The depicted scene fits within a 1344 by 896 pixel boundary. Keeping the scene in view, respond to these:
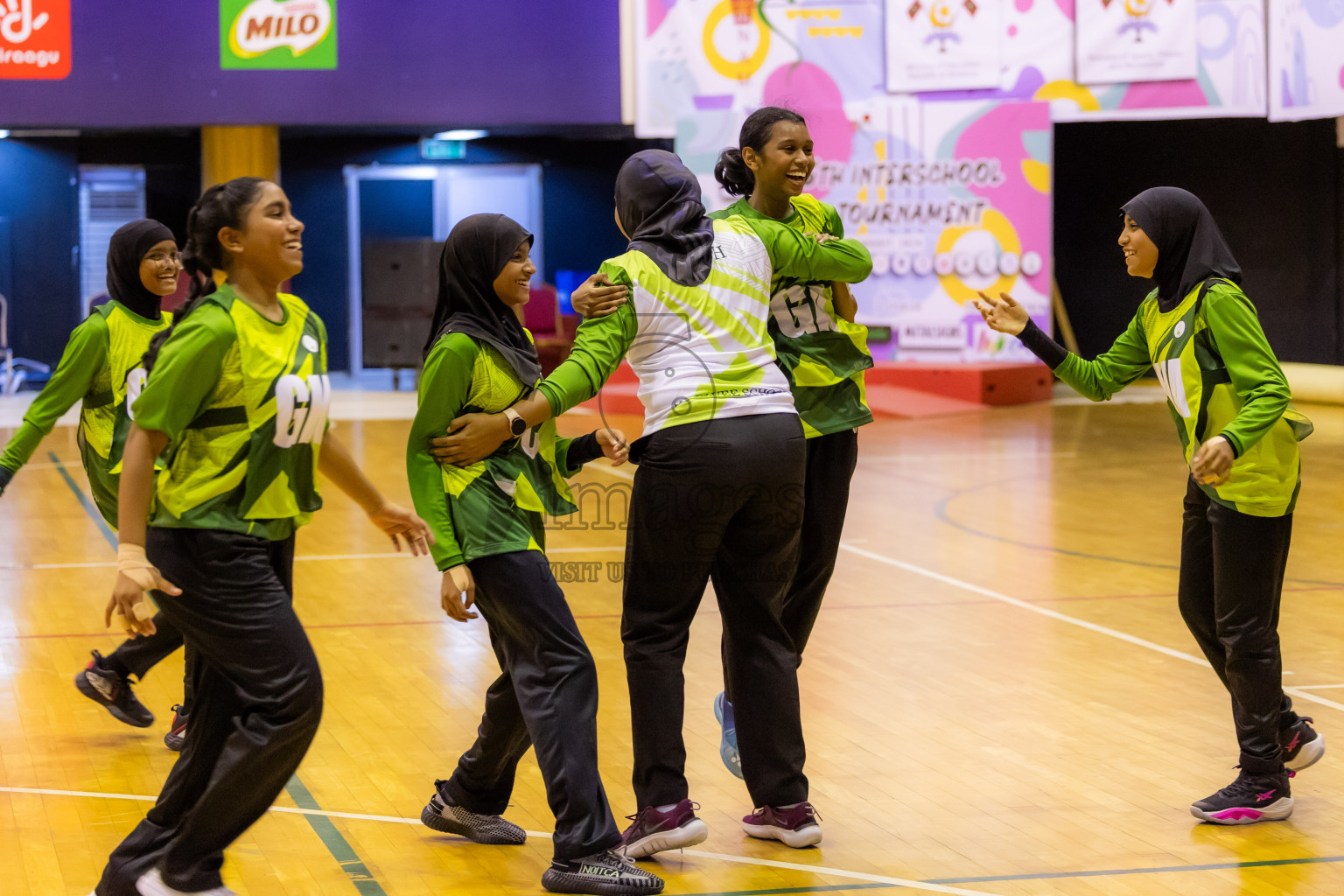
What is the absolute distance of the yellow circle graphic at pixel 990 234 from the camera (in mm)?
17078

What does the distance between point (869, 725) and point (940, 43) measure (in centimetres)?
1329

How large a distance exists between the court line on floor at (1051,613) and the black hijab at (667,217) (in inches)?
116

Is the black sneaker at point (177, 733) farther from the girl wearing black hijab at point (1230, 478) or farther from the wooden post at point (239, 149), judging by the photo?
the wooden post at point (239, 149)

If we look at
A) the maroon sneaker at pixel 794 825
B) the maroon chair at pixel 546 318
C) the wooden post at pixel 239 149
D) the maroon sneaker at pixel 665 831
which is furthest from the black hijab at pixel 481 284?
the maroon chair at pixel 546 318

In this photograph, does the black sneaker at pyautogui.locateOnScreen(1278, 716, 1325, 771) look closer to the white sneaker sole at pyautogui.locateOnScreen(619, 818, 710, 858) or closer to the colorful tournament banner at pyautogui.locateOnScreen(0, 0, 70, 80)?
the white sneaker sole at pyautogui.locateOnScreen(619, 818, 710, 858)

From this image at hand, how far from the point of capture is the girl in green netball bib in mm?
3209

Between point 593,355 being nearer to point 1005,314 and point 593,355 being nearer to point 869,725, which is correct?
point 1005,314

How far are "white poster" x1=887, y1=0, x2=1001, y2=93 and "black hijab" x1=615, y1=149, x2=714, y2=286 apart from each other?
13971 mm

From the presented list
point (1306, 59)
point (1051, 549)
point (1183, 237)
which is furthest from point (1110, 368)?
point (1306, 59)

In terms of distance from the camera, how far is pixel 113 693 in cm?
503

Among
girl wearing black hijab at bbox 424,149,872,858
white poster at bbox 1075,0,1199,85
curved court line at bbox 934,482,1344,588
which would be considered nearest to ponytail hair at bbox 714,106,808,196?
girl wearing black hijab at bbox 424,149,872,858

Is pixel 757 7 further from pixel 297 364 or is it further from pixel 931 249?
pixel 297 364

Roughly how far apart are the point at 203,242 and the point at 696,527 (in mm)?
1281

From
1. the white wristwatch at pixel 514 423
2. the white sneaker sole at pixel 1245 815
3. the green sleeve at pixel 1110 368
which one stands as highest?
the green sleeve at pixel 1110 368
